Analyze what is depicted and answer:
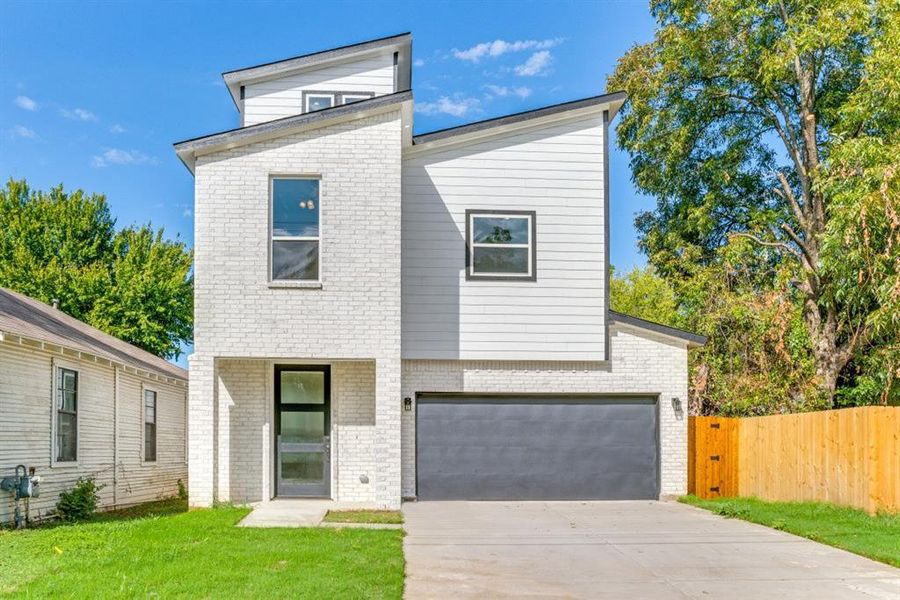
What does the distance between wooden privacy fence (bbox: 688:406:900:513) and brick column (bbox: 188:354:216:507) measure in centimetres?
809

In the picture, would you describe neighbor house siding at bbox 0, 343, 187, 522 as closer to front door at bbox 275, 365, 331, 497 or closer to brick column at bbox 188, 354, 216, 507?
brick column at bbox 188, 354, 216, 507

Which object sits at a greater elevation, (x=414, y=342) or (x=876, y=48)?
(x=876, y=48)

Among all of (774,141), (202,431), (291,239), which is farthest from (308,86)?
(774,141)

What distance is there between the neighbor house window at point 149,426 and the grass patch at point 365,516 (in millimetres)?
7195

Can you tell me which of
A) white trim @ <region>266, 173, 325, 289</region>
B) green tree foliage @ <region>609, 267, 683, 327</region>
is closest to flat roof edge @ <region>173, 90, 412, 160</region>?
white trim @ <region>266, 173, 325, 289</region>

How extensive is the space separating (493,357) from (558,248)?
7.07 ft

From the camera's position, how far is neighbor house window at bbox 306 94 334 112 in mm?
16594

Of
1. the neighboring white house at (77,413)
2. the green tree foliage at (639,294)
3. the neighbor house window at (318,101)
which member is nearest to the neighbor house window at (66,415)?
the neighboring white house at (77,413)

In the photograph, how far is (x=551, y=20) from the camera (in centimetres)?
2084

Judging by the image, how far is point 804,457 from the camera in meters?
13.4

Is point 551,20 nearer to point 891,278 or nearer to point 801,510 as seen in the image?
point 891,278

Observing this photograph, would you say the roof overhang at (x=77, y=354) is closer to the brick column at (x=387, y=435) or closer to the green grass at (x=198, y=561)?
the green grass at (x=198, y=561)

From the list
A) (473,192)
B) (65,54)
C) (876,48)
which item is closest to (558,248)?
(473,192)

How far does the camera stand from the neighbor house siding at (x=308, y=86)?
16.6 meters
